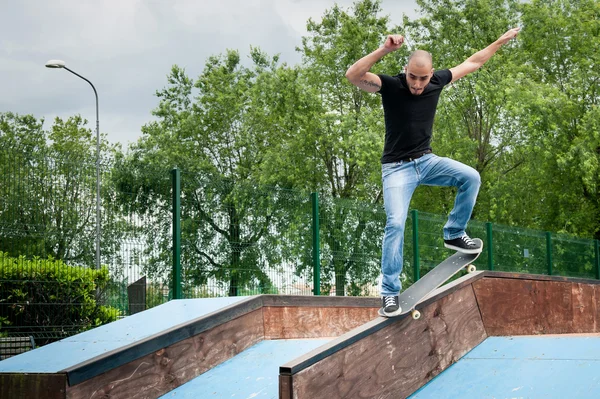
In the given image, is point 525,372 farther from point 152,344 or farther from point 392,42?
point 152,344

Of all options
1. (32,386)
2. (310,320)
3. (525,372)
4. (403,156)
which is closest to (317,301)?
(310,320)

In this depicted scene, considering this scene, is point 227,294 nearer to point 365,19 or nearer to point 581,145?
point 581,145

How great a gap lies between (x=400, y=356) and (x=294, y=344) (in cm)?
187

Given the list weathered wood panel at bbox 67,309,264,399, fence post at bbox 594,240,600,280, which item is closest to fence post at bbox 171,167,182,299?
weathered wood panel at bbox 67,309,264,399

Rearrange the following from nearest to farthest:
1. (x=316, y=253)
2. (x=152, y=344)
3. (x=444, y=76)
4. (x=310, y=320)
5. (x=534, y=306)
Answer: (x=152, y=344) < (x=444, y=76) < (x=534, y=306) < (x=310, y=320) < (x=316, y=253)

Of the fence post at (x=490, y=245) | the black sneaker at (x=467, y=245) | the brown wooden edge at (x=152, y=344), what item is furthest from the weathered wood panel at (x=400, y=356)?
the fence post at (x=490, y=245)

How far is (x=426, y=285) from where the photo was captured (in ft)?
18.3

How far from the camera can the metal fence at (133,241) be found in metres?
8.66

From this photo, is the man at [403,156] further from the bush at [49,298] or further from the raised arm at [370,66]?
the bush at [49,298]

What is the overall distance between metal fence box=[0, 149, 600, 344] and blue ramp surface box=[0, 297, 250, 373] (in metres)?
1.91

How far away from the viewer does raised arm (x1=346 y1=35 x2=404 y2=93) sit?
484 centimetres

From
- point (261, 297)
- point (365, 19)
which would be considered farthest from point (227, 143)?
point (261, 297)

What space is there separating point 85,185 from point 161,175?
1.04 metres

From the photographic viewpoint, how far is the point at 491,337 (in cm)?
636
